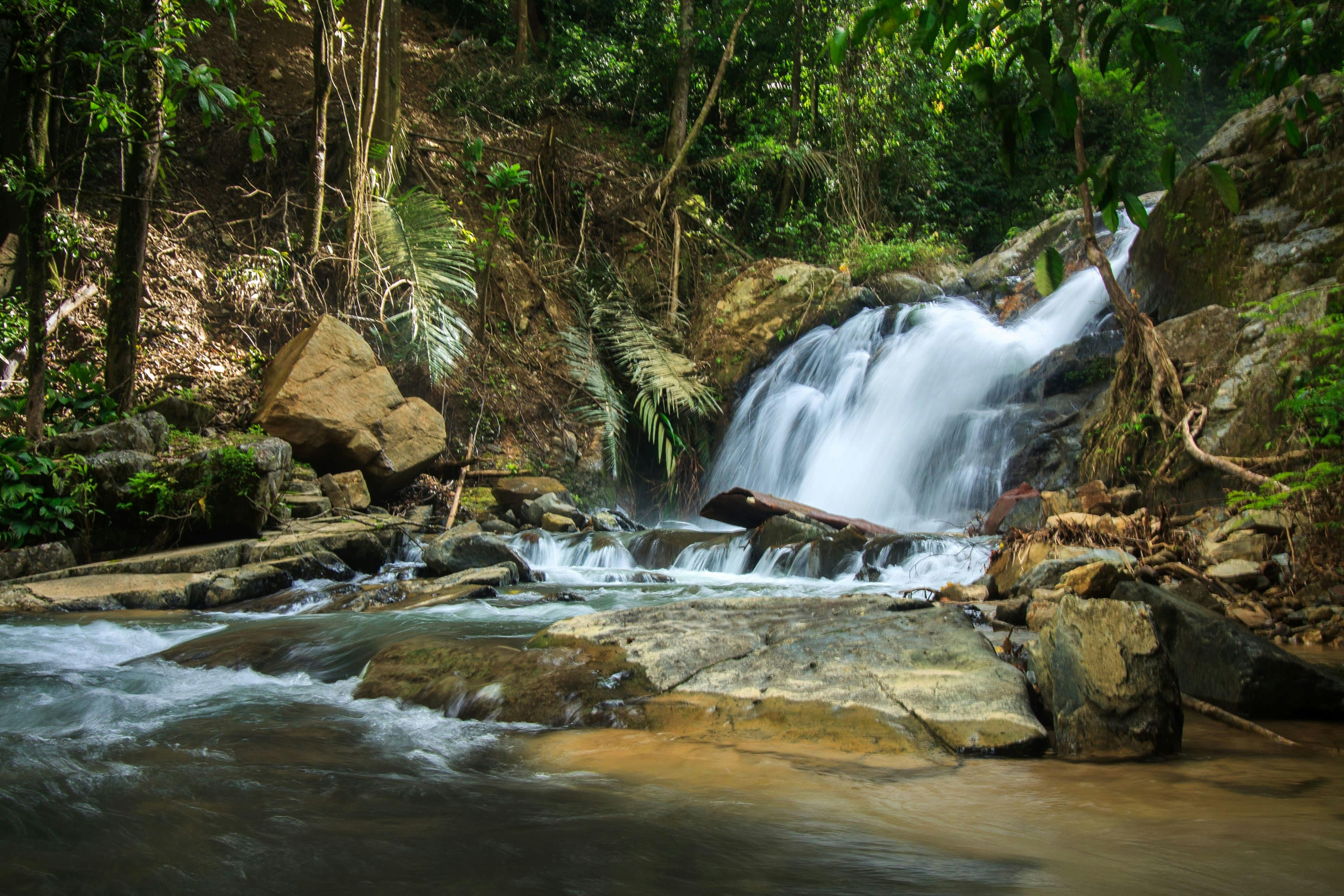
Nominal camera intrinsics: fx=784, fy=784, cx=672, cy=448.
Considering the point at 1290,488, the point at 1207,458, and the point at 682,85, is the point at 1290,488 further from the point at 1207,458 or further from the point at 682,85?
the point at 682,85

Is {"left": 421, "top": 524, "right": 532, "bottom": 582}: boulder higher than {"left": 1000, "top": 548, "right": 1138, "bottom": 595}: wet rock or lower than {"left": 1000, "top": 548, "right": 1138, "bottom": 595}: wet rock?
lower

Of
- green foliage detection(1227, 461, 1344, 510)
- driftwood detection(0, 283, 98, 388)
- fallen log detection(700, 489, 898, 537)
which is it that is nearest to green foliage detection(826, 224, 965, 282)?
fallen log detection(700, 489, 898, 537)

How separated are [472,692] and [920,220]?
16.0 metres

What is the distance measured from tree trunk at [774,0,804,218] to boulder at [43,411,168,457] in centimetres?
1121

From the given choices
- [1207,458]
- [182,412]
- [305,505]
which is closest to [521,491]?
[305,505]

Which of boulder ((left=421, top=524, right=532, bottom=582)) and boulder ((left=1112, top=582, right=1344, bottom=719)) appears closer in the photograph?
boulder ((left=1112, top=582, right=1344, bottom=719))

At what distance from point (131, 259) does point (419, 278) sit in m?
3.28

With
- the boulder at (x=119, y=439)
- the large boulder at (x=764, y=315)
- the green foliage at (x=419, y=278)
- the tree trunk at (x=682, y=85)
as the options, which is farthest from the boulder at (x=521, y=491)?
the tree trunk at (x=682, y=85)

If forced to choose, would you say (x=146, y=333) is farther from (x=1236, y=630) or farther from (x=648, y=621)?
(x=1236, y=630)

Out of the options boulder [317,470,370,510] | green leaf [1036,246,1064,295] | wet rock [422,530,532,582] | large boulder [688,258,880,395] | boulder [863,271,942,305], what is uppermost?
boulder [863,271,942,305]

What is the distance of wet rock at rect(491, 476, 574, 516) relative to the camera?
381 inches

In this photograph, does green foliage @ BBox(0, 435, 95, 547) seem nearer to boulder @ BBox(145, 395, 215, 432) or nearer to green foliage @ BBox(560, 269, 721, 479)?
boulder @ BBox(145, 395, 215, 432)

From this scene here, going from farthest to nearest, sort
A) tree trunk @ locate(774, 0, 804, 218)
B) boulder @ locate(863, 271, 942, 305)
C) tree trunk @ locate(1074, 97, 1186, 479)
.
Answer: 1. tree trunk @ locate(774, 0, 804, 218)
2. boulder @ locate(863, 271, 942, 305)
3. tree trunk @ locate(1074, 97, 1186, 479)

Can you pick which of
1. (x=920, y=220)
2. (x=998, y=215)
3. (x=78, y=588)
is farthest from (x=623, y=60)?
(x=78, y=588)
